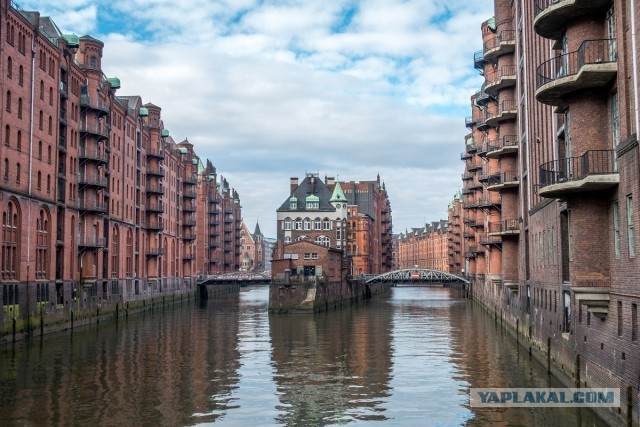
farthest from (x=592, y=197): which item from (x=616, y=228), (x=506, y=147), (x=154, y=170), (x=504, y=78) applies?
(x=154, y=170)

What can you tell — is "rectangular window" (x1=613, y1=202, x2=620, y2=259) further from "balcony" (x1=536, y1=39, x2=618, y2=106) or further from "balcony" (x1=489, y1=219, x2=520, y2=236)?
"balcony" (x1=489, y1=219, x2=520, y2=236)

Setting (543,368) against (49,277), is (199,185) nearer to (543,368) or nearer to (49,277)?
(49,277)

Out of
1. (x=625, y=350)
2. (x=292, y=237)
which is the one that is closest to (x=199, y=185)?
(x=292, y=237)

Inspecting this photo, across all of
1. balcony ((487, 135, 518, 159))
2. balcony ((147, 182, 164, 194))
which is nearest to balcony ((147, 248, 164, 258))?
balcony ((147, 182, 164, 194))

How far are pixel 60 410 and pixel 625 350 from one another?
60.9 ft

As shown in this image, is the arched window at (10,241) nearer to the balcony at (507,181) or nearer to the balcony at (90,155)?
the balcony at (90,155)

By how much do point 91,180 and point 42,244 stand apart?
11158 millimetres

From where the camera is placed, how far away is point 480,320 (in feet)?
216

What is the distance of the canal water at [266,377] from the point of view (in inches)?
963

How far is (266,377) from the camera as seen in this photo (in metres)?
32.8

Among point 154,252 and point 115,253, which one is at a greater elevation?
point 154,252

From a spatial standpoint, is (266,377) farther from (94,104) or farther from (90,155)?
(94,104)

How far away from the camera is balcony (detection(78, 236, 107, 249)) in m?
60.0

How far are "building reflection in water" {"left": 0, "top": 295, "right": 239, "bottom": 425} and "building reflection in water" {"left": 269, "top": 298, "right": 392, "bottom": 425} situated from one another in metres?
2.68
